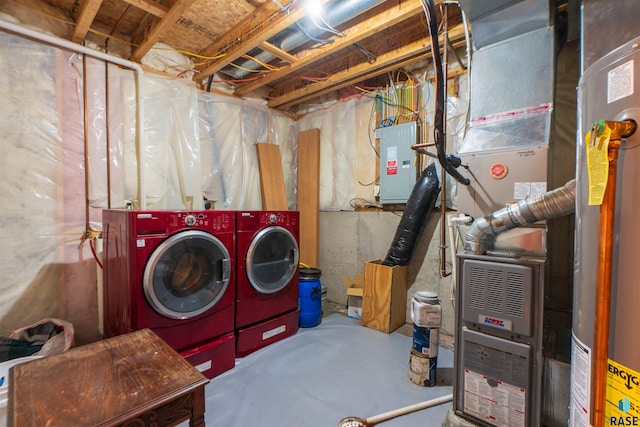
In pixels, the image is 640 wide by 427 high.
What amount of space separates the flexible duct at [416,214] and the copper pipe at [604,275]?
1746 mm

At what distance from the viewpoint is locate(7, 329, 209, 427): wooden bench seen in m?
0.81

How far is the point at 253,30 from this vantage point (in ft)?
→ 7.28

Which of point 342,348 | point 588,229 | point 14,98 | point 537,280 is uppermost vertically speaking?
point 14,98

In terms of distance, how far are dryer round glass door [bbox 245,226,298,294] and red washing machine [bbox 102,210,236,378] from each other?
0.18 metres

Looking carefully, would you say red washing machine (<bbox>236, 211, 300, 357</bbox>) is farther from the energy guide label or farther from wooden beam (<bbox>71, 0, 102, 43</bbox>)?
the energy guide label

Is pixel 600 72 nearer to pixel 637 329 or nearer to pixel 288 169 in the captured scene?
pixel 637 329

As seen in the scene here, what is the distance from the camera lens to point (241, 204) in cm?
328

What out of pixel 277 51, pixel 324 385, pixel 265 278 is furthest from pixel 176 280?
pixel 277 51

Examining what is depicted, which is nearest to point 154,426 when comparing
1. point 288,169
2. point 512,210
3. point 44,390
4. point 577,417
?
point 44,390

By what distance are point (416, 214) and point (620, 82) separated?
1808 mm

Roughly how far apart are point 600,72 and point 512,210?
644 mm

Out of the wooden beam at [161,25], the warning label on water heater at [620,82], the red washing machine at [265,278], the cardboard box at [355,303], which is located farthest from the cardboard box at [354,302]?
the wooden beam at [161,25]

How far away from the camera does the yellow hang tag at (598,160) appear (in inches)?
26.9

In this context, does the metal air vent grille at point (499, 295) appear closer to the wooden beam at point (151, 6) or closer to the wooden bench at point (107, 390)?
the wooden bench at point (107, 390)
